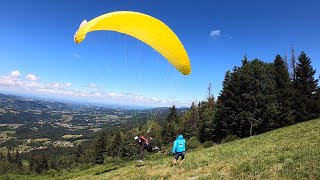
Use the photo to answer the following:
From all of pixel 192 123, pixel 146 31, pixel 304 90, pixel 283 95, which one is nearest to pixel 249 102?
pixel 283 95

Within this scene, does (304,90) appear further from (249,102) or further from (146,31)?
(146,31)


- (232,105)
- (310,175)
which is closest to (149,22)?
(310,175)

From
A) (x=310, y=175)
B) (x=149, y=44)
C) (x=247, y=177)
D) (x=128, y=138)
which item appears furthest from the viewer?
(x=128, y=138)

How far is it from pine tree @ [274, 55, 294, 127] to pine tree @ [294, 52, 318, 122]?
7.29 ft

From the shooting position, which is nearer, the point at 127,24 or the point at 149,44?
the point at 127,24

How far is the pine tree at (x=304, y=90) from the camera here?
51.8 metres

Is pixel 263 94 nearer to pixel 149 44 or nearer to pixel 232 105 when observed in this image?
pixel 232 105

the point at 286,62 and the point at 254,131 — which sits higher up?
the point at 286,62

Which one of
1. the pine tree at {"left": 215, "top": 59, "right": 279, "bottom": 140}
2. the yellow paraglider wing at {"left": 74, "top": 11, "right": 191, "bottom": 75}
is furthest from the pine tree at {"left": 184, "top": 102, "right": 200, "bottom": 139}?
the yellow paraglider wing at {"left": 74, "top": 11, "right": 191, "bottom": 75}

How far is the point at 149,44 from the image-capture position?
571 inches

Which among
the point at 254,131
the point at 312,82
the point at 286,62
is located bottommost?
the point at 254,131

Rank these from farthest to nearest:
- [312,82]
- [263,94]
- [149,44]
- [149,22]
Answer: [312,82] → [263,94] → [149,44] → [149,22]

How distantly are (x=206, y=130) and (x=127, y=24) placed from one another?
49376mm

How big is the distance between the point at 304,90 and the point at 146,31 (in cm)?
4654
